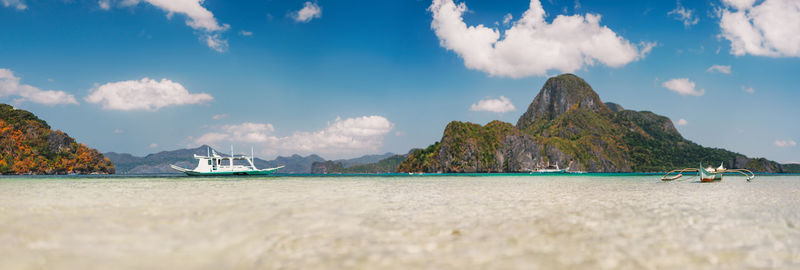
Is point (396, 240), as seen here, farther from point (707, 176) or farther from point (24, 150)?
point (24, 150)

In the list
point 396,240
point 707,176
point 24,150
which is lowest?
point 707,176

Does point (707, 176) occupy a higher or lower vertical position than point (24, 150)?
lower

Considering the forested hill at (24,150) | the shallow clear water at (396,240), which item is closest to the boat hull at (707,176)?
the shallow clear water at (396,240)

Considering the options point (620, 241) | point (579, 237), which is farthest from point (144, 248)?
point (620, 241)

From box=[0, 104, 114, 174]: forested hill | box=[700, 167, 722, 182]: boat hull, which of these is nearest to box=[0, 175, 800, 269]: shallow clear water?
box=[700, 167, 722, 182]: boat hull

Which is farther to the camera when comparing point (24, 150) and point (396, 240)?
point (24, 150)

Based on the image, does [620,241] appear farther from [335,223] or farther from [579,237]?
[335,223]

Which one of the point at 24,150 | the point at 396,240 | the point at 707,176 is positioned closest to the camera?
the point at 396,240

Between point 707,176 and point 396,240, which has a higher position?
point 396,240

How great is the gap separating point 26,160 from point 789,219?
256468 millimetres

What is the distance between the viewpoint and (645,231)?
442 inches

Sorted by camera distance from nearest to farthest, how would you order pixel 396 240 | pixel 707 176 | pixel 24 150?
1. pixel 396 240
2. pixel 707 176
3. pixel 24 150

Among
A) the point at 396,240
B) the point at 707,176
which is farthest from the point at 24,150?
the point at 707,176

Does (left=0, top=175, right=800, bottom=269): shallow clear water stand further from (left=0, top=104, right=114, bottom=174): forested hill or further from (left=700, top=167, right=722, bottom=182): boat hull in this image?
(left=0, top=104, right=114, bottom=174): forested hill
